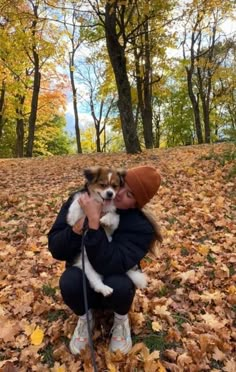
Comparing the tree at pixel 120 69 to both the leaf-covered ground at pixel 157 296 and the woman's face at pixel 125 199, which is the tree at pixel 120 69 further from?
the woman's face at pixel 125 199

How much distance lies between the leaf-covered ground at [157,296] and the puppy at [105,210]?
0.69 metres

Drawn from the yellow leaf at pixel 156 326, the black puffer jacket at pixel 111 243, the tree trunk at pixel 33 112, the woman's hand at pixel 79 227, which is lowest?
the yellow leaf at pixel 156 326

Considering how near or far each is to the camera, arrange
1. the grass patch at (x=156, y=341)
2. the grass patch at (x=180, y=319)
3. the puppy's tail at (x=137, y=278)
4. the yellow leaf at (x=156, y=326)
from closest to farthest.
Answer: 1. the puppy's tail at (x=137, y=278)
2. the grass patch at (x=156, y=341)
3. the yellow leaf at (x=156, y=326)
4. the grass patch at (x=180, y=319)

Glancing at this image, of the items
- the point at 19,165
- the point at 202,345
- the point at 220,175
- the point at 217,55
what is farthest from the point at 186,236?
the point at 217,55

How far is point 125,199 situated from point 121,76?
1011 centimetres

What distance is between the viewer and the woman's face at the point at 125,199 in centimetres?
306

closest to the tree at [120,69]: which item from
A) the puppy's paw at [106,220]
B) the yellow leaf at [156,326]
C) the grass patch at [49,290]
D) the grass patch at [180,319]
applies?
the grass patch at [49,290]

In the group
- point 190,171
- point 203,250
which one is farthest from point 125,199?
point 190,171

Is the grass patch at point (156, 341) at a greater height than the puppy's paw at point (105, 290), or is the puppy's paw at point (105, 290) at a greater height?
the puppy's paw at point (105, 290)

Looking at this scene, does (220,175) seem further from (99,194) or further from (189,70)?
(189,70)

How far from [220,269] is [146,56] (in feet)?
54.8

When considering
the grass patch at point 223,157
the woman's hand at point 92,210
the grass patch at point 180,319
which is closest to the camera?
the woman's hand at point 92,210

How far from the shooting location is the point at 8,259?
5309 mm

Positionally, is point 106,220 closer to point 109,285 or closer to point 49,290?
point 109,285
